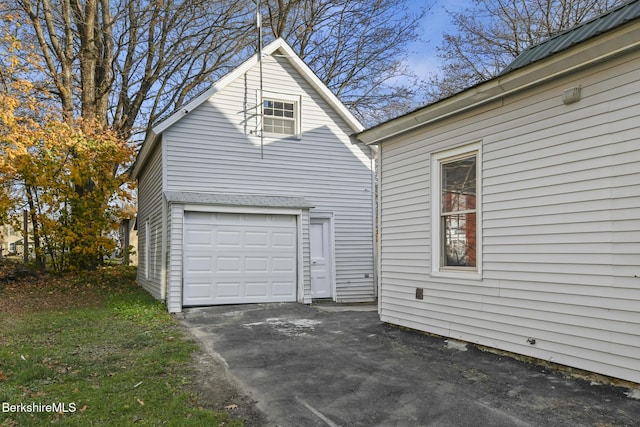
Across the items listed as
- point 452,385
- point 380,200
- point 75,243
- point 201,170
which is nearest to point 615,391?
point 452,385

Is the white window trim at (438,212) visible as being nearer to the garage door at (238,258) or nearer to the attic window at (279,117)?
the garage door at (238,258)

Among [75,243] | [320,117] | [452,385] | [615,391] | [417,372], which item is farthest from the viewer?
[75,243]

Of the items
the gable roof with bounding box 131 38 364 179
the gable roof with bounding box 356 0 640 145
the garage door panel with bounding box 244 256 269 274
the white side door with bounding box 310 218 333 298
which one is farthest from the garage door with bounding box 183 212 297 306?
the gable roof with bounding box 356 0 640 145

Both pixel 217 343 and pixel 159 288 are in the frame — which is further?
pixel 159 288

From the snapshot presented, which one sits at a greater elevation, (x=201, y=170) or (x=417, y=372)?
(x=201, y=170)

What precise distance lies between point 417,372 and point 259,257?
6.15m

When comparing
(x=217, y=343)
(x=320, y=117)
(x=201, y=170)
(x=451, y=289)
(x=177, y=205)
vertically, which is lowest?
(x=217, y=343)

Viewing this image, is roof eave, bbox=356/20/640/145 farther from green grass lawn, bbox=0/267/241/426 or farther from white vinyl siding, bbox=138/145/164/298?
white vinyl siding, bbox=138/145/164/298

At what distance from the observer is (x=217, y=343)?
671 cm

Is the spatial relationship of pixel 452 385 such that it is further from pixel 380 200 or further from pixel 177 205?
pixel 177 205

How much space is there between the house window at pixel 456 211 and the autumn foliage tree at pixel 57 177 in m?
11.3

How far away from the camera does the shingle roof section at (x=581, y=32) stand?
4.97 m

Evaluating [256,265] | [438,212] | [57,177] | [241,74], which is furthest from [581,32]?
[57,177]

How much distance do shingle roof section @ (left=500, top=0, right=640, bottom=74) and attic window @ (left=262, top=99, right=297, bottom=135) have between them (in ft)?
21.0
